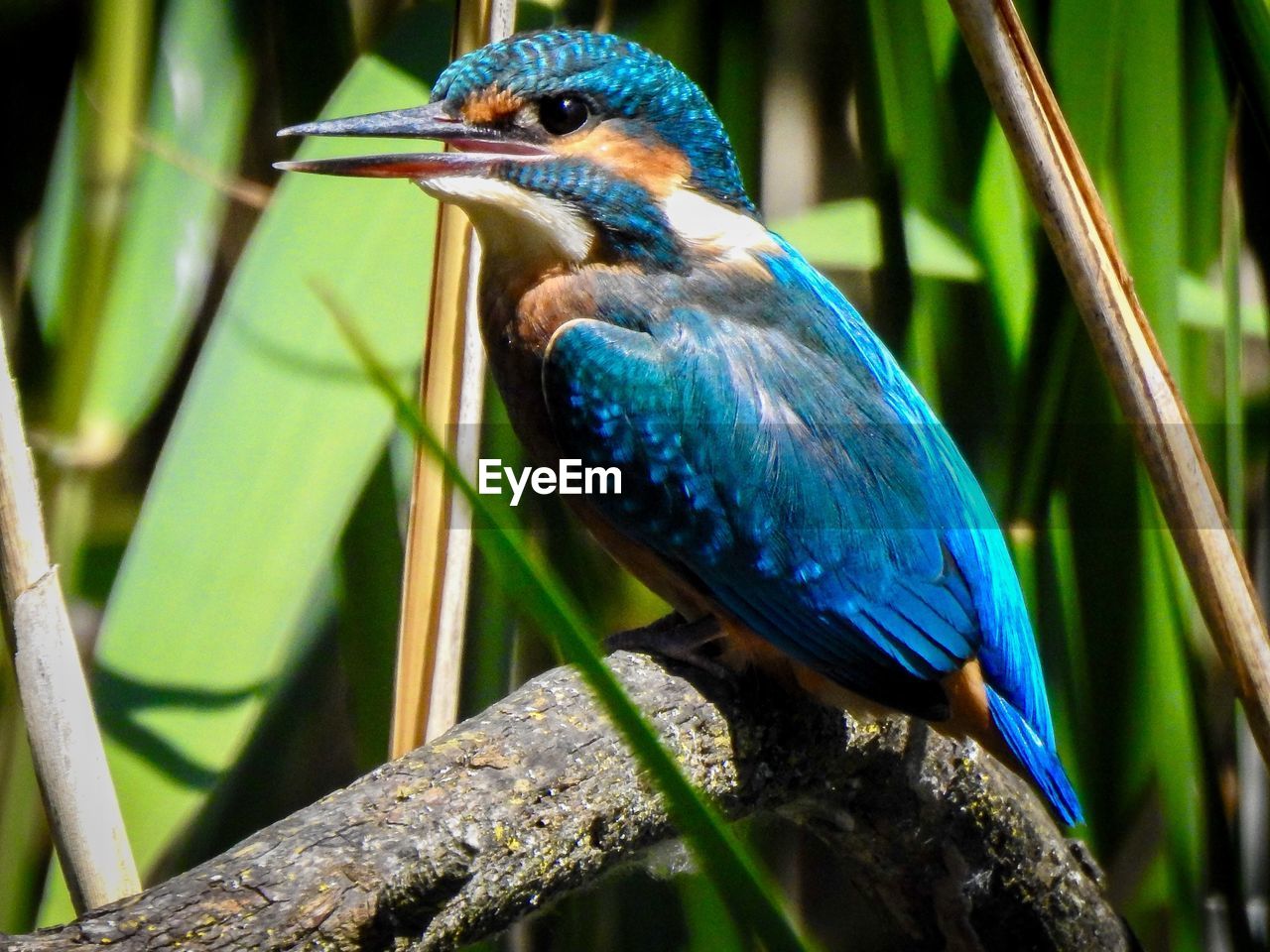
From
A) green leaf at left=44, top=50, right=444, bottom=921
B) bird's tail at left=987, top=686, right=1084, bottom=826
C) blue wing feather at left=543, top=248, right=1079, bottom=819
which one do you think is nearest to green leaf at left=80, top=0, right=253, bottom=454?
green leaf at left=44, top=50, right=444, bottom=921

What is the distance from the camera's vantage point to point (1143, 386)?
0.85 m

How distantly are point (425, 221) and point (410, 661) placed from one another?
413mm

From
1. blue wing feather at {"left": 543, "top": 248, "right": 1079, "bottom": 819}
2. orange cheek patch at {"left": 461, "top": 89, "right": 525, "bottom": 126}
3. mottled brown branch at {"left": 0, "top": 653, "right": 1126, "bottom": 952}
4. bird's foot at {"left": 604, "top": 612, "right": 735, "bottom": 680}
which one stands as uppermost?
orange cheek patch at {"left": 461, "top": 89, "right": 525, "bottom": 126}

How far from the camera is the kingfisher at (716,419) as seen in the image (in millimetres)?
942

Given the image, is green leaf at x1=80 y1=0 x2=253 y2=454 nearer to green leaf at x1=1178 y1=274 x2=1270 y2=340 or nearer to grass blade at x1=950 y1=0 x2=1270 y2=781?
grass blade at x1=950 y1=0 x2=1270 y2=781

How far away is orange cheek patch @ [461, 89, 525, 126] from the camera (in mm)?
940

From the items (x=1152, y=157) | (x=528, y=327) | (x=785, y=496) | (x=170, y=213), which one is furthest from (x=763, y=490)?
(x=170, y=213)

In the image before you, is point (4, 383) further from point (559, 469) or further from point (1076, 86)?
point (1076, 86)

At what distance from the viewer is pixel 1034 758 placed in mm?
977

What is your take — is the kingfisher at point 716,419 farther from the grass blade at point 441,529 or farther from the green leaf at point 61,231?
the green leaf at point 61,231

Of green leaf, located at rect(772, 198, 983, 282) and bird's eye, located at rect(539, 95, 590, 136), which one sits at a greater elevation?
bird's eye, located at rect(539, 95, 590, 136)

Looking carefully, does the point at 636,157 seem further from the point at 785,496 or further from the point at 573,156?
the point at 785,496

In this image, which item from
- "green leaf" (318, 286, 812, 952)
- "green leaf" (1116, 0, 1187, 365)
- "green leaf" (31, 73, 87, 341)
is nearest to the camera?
"green leaf" (318, 286, 812, 952)

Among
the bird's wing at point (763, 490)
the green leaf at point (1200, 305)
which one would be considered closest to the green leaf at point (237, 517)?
the bird's wing at point (763, 490)
